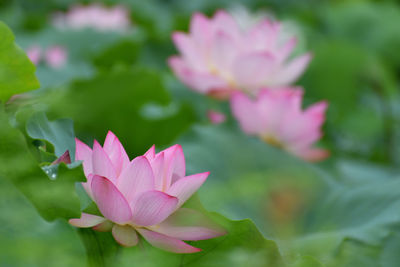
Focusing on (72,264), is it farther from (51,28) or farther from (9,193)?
(51,28)

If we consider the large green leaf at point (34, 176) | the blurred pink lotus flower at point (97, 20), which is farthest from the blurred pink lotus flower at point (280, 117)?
the blurred pink lotus flower at point (97, 20)

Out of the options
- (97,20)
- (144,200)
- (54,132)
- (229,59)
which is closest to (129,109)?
(229,59)

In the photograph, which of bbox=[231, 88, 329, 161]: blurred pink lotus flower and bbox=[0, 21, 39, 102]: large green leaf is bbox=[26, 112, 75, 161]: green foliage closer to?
bbox=[0, 21, 39, 102]: large green leaf

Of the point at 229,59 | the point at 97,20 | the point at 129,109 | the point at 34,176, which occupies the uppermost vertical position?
the point at 97,20

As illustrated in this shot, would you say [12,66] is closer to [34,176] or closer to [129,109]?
[34,176]

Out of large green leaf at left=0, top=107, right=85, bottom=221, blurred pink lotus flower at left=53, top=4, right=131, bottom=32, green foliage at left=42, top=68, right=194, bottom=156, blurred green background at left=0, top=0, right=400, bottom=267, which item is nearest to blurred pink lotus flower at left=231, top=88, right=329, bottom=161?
blurred green background at left=0, top=0, right=400, bottom=267

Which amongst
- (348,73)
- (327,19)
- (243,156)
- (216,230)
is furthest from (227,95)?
(327,19)

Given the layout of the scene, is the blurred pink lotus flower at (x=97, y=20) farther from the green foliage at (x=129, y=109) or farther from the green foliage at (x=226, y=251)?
the green foliage at (x=226, y=251)
